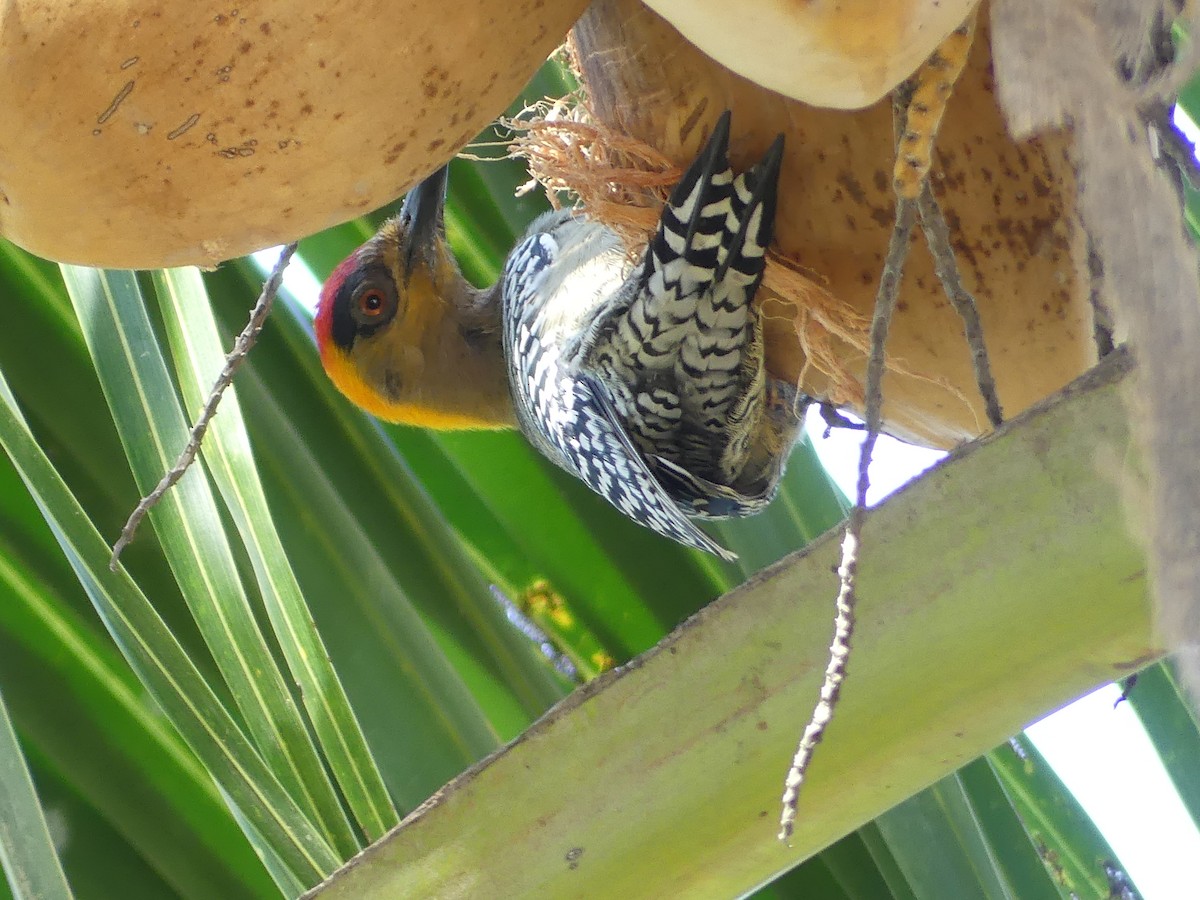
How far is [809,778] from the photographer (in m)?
0.42

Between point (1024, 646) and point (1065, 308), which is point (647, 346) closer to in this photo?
point (1065, 308)

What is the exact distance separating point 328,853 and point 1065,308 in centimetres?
44

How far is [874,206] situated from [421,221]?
93cm

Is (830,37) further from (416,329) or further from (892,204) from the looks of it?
(416,329)

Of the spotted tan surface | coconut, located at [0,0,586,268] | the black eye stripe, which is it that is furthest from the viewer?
the black eye stripe

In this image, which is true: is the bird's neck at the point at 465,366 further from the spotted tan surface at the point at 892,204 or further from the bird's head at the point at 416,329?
the spotted tan surface at the point at 892,204

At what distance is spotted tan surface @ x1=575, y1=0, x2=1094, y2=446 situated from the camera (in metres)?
0.51

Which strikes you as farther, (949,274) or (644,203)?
(644,203)

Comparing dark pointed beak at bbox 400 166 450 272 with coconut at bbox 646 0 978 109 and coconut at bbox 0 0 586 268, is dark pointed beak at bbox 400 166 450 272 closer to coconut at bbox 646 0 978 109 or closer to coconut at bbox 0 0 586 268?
coconut at bbox 0 0 586 268

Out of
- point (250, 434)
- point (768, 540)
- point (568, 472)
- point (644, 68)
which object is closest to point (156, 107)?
point (644, 68)

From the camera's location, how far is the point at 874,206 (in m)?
0.55

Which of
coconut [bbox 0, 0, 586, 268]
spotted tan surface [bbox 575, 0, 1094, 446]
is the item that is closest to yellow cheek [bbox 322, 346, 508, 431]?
spotted tan surface [bbox 575, 0, 1094, 446]

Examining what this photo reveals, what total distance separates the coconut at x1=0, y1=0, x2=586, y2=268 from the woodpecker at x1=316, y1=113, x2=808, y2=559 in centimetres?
20

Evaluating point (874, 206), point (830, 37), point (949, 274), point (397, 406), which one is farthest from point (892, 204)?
point (397, 406)
